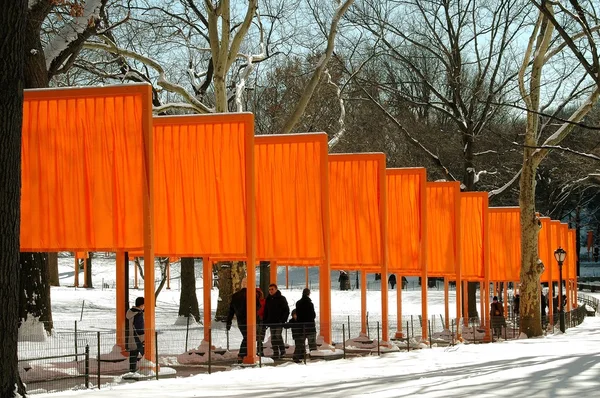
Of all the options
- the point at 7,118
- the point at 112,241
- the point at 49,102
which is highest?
the point at 49,102

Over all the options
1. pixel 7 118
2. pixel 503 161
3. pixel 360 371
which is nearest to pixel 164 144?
pixel 360 371

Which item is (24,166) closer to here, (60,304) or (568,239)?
(60,304)

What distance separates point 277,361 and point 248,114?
483cm

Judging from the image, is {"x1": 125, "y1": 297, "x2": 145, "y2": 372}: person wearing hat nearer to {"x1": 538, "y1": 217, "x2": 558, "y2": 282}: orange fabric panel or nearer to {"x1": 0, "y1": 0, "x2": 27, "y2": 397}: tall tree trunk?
{"x1": 0, "y1": 0, "x2": 27, "y2": 397}: tall tree trunk

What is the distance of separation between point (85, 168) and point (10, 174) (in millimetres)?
6463

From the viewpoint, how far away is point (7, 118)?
1138 cm

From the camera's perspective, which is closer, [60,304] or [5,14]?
[5,14]

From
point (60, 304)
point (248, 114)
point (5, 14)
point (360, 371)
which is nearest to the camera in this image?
point (5, 14)

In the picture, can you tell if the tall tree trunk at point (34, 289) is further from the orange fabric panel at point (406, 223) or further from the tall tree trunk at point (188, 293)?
the tall tree trunk at point (188, 293)

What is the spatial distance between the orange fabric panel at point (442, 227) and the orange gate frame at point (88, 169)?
14.3 metres

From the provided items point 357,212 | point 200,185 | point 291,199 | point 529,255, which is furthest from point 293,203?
point 529,255

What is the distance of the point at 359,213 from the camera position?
25.0 meters

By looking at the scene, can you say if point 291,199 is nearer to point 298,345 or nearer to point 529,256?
point 298,345

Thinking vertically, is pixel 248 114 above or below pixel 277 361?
above
